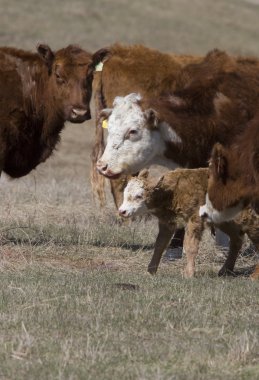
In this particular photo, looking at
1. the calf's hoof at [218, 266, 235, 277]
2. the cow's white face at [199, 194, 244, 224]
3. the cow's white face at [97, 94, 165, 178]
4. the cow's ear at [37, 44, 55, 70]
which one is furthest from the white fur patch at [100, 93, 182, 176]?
the cow's ear at [37, 44, 55, 70]

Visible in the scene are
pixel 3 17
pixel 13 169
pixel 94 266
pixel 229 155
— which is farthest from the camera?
pixel 3 17

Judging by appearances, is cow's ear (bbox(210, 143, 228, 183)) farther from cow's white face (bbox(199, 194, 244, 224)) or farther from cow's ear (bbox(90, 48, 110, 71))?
cow's ear (bbox(90, 48, 110, 71))

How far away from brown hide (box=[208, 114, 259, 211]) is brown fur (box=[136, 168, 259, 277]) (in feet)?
2.02

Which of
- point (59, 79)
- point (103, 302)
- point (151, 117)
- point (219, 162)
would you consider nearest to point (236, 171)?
point (219, 162)

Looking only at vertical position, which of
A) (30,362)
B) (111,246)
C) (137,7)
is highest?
(30,362)

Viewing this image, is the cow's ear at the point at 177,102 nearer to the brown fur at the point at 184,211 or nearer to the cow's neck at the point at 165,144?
the cow's neck at the point at 165,144

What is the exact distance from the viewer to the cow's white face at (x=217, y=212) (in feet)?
28.7

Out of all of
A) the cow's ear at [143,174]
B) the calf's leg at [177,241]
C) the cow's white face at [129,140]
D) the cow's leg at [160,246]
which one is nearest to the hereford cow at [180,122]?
the cow's white face at [129,140]

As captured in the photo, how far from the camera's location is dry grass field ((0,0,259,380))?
19.9 ft

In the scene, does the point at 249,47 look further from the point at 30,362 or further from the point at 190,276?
the point at 30,362

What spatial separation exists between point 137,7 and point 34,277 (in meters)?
34.9

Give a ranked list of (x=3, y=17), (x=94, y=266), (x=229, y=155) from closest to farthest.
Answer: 1. (x=229, y=155)
2. (x=94, y=266)
3. (x=3, y=17)

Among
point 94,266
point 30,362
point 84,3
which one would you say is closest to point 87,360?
point 30,362

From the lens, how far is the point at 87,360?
608cm
